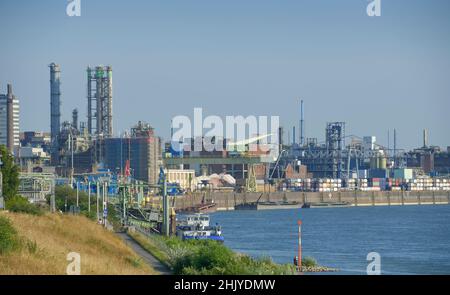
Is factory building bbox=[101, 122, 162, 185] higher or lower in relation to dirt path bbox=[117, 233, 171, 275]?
higher

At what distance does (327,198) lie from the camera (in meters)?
96.1

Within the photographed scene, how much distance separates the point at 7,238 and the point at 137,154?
235ft

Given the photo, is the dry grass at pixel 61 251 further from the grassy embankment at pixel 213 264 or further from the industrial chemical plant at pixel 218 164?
the industrial chemical plant at pixel 218 164

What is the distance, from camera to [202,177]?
3834 inches

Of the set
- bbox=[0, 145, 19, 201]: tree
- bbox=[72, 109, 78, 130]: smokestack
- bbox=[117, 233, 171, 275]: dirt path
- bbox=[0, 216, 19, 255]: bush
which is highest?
bbox=[72, 109, 78, 130]: smokestack

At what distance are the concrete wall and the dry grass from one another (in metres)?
55.5

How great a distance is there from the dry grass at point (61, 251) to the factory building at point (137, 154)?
60.0 metres

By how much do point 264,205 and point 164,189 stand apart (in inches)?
1975

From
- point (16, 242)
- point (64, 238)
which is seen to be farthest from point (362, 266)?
point (16, 242)

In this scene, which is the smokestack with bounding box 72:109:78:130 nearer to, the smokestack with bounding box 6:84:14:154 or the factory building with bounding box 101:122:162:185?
the smokestack with bounding box 6:84:14:154

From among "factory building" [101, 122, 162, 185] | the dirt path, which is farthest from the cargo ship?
"factory building" [101, 122, 162, 185]

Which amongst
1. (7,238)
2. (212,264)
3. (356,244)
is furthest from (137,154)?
(7,238)

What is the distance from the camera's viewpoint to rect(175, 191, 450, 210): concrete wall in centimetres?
8481
